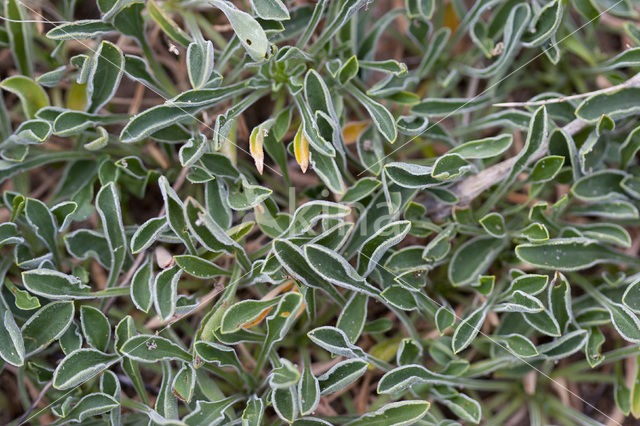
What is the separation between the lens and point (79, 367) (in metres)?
1.59

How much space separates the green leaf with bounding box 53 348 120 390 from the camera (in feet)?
5.02

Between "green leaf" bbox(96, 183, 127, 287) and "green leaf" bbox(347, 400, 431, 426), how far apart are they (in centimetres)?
76

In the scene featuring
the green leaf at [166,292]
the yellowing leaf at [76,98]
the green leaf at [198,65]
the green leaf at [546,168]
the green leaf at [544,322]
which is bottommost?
the green leaf at [544,322]

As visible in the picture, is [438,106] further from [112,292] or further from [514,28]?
[112,292]

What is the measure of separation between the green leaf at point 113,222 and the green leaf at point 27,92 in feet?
1.08

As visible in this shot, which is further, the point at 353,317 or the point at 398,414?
the point at 353,317

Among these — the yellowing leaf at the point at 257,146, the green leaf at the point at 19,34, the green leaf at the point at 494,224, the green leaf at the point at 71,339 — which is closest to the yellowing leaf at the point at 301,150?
the yellowing leaf at the point at 257,146

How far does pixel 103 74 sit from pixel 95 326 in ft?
2.13

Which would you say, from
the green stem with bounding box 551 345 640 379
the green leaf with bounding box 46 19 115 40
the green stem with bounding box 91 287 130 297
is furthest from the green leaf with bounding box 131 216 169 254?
the green stem with bounding box 551 345 640 379

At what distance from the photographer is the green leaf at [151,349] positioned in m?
1.57

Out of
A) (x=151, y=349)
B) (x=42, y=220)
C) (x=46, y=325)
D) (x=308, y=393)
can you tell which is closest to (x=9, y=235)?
(x=42, y=220)

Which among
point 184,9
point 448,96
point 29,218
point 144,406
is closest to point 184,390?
point 144,406

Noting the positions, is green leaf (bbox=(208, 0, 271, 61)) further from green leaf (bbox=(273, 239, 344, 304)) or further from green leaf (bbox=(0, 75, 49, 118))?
green leaf (bbox=(0, 75, 49, 118))

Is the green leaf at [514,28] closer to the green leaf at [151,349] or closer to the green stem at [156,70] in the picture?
the green stem at [156,70]
